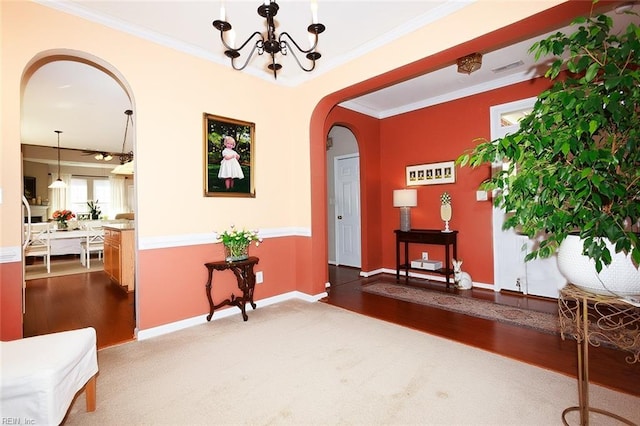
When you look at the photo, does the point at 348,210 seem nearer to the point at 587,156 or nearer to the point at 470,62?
the point at 470,62

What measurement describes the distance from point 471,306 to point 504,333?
29.5 inches

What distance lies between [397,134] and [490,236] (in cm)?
225

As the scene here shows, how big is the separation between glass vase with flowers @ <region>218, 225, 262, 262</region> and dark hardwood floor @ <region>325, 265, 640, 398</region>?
1.30 metres

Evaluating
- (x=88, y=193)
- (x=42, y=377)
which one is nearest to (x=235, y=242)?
(x=42, y=377)

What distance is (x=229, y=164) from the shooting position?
11.2 ft

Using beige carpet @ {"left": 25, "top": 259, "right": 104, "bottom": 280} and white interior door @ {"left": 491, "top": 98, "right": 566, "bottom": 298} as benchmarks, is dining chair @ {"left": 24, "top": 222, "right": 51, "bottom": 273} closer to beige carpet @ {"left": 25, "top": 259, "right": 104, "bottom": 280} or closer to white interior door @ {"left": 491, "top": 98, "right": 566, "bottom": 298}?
beige carpet @ {"left": 25, "top": 259, "right": 104, "bottom": 280}

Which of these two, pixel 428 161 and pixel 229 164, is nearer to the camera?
pixel 229 164

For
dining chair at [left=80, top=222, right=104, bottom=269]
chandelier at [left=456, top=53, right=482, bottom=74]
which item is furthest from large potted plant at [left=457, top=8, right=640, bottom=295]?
dining chair at [left=80, top=222, right=104, bottom=269]

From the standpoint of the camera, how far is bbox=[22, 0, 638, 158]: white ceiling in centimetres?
254

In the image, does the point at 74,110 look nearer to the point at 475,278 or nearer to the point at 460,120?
the point at 460,120

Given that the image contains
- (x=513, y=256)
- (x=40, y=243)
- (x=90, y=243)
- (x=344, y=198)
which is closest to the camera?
(x=513, y=256)

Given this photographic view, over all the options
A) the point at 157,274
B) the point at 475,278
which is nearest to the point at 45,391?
the point at 157,274

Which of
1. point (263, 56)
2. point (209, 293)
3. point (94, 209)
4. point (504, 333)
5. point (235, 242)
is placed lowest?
point (504, 333)

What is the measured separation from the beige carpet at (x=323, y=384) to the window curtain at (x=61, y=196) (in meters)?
8.09
